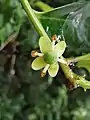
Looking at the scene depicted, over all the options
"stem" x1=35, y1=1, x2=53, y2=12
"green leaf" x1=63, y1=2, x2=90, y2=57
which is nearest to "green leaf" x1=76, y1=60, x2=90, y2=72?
"green leaf" x1=63, y1=2, x2=90, y2=57

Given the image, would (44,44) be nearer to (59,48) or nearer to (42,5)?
(59,48)

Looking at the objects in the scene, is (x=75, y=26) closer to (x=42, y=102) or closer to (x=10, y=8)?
(x=10, y=8)

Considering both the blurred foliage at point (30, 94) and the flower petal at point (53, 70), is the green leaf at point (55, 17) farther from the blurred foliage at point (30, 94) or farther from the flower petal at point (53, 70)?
the blurred foliage at point (30, 94)

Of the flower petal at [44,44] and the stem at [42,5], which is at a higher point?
the flower petal at [44,44]

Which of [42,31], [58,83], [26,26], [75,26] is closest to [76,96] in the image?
[58,83]

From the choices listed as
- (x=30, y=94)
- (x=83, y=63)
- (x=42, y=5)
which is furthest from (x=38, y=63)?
(x=30, y=94)

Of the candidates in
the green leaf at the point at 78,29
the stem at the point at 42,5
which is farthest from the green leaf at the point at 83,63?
the stem at the point at 42,5
